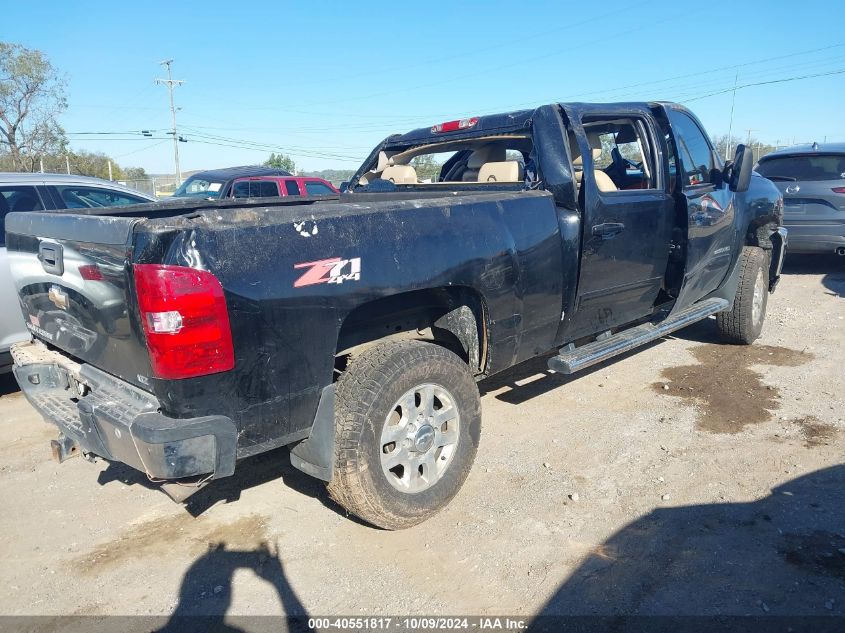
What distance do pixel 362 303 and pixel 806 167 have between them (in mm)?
9022

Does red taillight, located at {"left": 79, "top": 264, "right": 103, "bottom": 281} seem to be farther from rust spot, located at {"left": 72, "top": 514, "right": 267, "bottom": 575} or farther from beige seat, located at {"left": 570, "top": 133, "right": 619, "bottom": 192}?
beige seat, located at {"left": 570, "top": 133, "right": 619, "bottom": 192}

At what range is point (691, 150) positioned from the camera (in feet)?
16.4

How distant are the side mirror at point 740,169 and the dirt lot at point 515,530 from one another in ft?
5.64

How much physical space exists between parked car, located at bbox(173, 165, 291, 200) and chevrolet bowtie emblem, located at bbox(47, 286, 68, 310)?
8993mm

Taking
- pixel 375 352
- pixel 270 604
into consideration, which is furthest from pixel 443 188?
pixel 270 604

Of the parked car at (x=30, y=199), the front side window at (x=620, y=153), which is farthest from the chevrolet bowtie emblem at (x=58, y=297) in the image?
the front side window at (x=620, y=153)

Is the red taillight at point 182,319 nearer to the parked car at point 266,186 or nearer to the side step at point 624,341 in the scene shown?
the side step at point 624,341

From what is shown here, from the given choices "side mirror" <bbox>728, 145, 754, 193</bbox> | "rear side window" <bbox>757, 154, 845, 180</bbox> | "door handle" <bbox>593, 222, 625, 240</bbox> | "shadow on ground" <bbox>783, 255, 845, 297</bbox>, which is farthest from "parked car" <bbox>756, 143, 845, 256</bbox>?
"door handle" <bbox>593, 222, 625, 240</bbox>

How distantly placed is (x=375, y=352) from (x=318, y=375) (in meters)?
0.40

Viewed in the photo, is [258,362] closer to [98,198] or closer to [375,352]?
[375,352]

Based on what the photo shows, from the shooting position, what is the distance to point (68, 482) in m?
3.79

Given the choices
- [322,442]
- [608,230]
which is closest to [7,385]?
[322,442]

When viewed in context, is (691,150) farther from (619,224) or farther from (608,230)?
(608,230)

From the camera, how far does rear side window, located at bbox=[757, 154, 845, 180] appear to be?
8961mm
